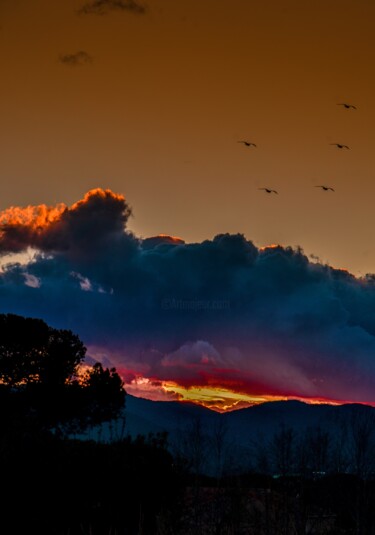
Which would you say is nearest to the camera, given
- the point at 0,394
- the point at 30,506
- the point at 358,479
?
the point at 30,506

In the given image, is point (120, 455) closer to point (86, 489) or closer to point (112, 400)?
point (86, 489)

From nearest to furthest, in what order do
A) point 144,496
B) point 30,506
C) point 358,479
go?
1. point 30,506
2. point 144,496
3. point 358,479

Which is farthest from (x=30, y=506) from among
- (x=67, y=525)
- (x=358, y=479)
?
(x=358, y=479)

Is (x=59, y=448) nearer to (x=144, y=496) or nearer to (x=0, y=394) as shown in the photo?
(x=144, y=496)

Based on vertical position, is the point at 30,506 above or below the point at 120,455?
below

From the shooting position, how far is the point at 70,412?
54531 millimetres

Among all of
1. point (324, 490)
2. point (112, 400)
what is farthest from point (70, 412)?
point (324, 490)

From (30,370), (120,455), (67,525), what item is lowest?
(67,525)

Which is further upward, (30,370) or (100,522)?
(30,370)

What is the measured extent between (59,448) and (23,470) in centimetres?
187

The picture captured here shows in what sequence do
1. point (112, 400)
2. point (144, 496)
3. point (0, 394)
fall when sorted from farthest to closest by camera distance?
point (112, 400)
point (0, 394)
point (144, 496)

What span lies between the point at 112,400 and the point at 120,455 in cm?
2773

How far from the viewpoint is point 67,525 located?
26438 mm

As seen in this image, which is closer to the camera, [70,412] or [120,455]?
[120,455]
